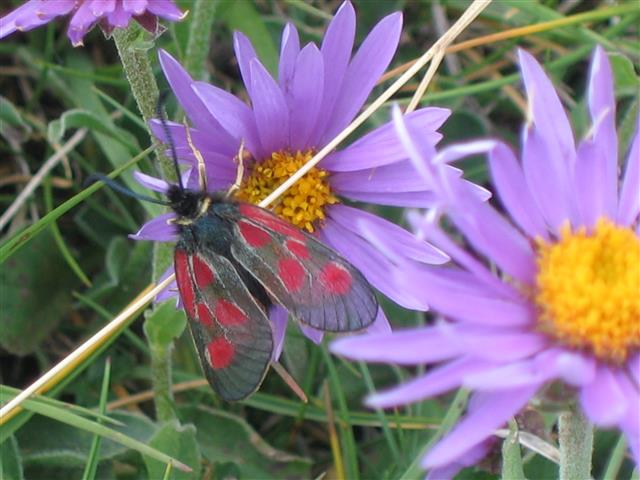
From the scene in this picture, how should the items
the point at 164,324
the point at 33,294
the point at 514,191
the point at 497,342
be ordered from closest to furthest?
the point at 497,342, the point at 514,191, the point at 164,324, the point at 33,294

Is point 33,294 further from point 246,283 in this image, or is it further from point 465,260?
point 465,260

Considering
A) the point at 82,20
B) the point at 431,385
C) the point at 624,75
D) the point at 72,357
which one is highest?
the point at 624,75

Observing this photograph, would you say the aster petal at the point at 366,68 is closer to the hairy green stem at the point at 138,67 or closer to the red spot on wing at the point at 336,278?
the hairy green stem at the point at 138,67

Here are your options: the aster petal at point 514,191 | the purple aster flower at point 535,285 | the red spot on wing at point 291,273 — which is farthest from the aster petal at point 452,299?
the red spot on wing at point 291,273

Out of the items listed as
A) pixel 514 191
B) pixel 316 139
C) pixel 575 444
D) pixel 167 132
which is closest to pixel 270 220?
pixel 167 132

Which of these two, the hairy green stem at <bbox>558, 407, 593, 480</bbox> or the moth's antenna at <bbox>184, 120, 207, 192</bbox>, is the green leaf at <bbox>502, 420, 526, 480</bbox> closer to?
the hairy green stem at <bbox>558, 407, 593, 480</bbox>

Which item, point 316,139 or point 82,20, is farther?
point 316,139

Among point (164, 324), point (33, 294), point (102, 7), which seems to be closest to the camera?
point (102, 7)
